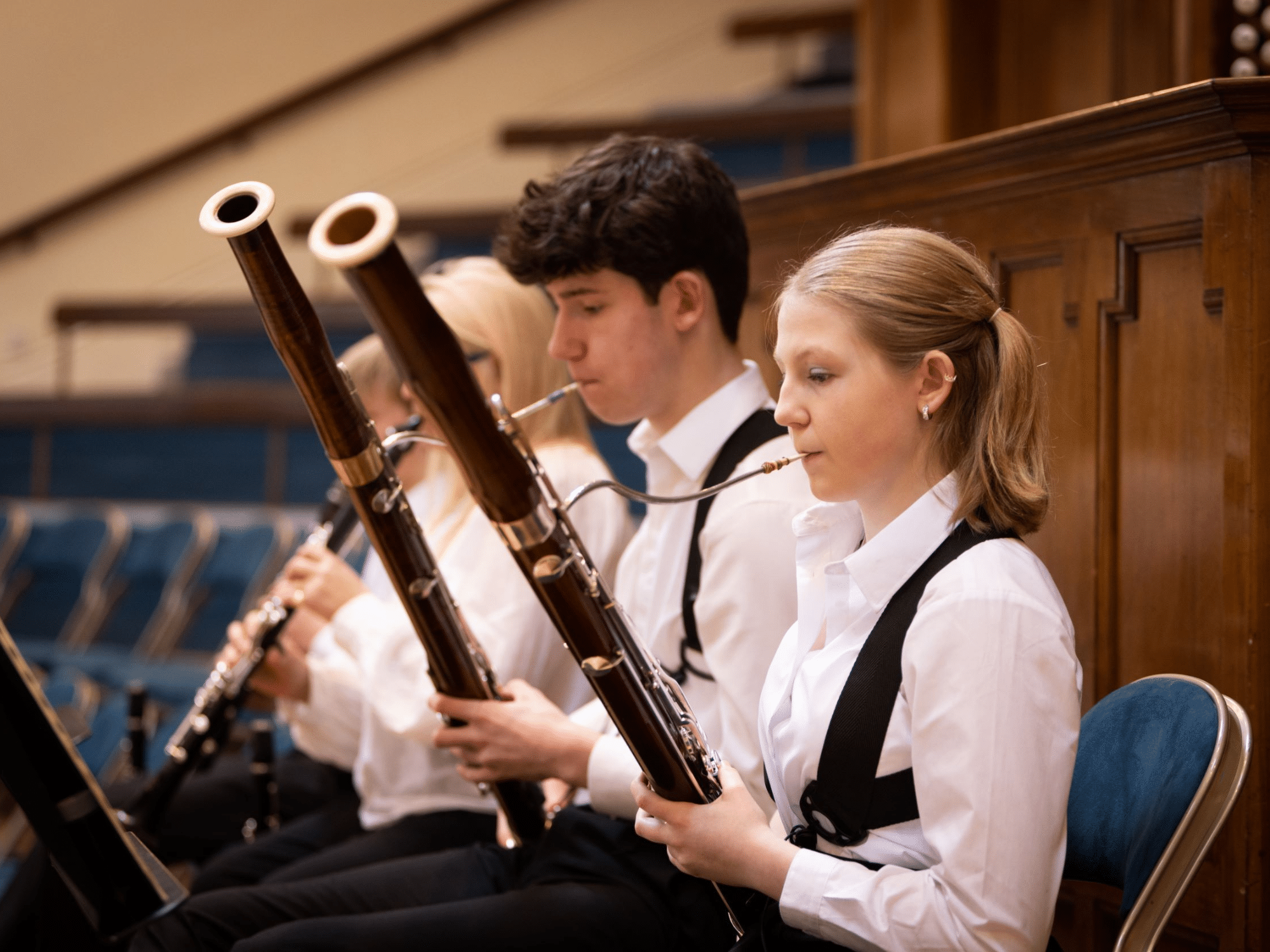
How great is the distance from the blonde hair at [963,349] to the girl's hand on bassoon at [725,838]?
329mm

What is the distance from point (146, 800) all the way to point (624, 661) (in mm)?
1185

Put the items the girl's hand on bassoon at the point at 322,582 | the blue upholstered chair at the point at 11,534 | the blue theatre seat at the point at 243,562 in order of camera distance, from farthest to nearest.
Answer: the blue upholstered chair at the point at 11,534 → the blue theatre seat at the point at 243,562 → the girl's hand on bassoon at the point at 322,582

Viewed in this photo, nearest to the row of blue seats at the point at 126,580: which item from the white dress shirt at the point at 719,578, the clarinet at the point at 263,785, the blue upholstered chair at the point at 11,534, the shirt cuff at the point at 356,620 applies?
the blue upholstered chair at the point at 11,534

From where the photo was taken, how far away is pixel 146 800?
188 cm

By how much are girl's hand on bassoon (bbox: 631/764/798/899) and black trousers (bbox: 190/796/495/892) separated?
62 cm

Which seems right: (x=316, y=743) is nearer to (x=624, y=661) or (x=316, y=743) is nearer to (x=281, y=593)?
(x=281, y=593)

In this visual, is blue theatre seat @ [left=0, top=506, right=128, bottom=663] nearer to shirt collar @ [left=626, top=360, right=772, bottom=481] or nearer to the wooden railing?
the wooden railing

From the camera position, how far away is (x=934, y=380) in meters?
1.05

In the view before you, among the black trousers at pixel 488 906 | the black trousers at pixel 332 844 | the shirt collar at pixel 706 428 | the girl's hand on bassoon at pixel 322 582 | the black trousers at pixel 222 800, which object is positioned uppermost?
the shirt collar at pixel 706 428

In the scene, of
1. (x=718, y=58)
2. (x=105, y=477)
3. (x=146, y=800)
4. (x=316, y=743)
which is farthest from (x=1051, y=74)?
(x=105, y=477)

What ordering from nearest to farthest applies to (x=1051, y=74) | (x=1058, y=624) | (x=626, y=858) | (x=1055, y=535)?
(x=1058, y=624) < (x=626, y=858) < (x=1055, y=535) < (x=1051, y=74)

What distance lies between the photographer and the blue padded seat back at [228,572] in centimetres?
354

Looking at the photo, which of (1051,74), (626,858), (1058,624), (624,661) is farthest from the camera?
(1051,74)

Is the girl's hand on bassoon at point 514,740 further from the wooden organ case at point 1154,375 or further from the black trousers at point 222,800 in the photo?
the black trousers at point 222,800
